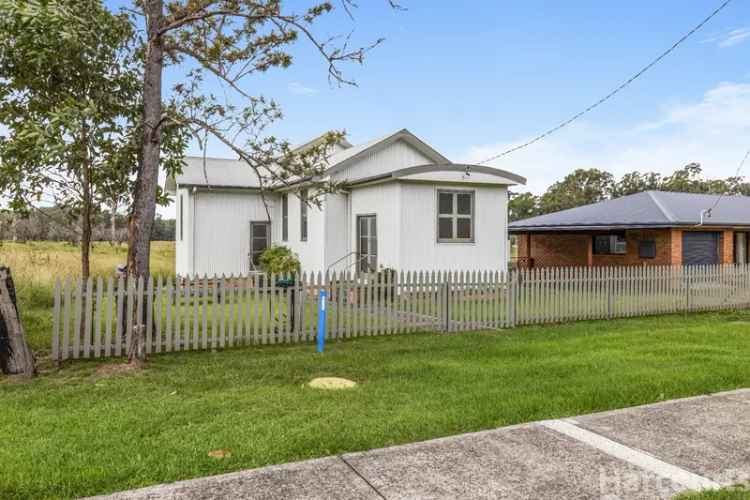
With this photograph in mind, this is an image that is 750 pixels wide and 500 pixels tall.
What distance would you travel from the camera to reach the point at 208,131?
834 cm

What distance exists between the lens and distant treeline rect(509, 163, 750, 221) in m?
66.2

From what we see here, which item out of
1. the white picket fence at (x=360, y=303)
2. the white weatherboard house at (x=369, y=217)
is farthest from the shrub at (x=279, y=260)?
the white picket fence at (x=360, y=303)

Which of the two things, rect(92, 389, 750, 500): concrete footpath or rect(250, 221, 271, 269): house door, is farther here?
rect(250, 221, 271, 269): house door

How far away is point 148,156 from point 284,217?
12.0 meters

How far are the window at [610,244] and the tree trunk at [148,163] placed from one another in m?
20.9

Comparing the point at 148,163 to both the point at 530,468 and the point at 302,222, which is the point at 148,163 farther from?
the point at 302,222

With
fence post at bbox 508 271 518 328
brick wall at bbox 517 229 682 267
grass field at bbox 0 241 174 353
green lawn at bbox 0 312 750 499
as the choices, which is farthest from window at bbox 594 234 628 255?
grass field at bbox 0 241 174 353

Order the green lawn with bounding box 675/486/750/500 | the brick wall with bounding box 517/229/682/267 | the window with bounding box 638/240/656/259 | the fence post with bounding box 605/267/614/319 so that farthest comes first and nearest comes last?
1. the window with bounding box 638/240/656/259
2. the brick wall with bounding box 517/229/682/267
3. the fence post with bounding box 605/267/614/319
4. the green lawn with bounding box 675/486/750/500

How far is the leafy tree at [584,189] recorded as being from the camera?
67.8m

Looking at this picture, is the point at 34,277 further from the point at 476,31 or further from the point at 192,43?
the point at 476,31

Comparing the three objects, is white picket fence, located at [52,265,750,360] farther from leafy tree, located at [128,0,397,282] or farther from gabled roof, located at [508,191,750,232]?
gabled roof, located at [508,191,750,232]

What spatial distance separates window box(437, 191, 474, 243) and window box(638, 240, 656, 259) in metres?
10.3

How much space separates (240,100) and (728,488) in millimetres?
7488

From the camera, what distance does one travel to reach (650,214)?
22.6 metres
